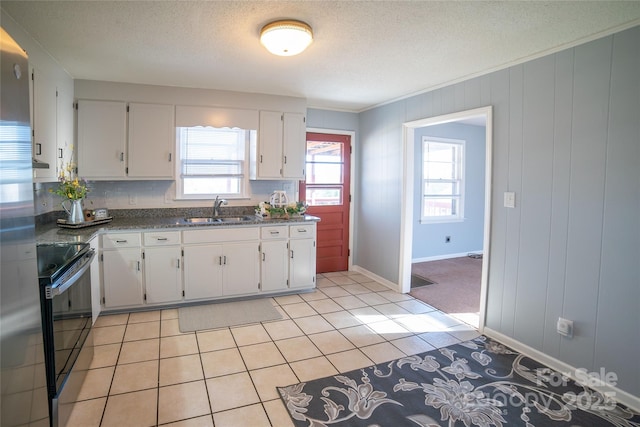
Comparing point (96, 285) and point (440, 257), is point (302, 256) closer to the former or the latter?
point (96, 285)

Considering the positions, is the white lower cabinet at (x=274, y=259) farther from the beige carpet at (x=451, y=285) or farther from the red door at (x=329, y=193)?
the beige carpet at (x=451, y=285)

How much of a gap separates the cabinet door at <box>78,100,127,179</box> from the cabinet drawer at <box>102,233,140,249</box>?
0.69 metres

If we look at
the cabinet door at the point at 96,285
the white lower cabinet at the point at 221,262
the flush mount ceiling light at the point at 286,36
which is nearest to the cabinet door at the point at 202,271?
the white lower cabinet at the point at 221,262

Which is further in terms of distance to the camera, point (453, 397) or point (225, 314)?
point (225, 314)

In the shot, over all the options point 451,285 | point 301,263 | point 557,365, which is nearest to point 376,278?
point 451,285

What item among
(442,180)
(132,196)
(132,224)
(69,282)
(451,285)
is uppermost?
(442,180)

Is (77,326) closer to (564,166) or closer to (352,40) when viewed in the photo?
(352,40)

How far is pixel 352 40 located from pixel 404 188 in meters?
2.14

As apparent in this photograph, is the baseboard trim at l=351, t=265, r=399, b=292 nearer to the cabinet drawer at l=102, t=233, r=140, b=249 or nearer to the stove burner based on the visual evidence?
the cabinet drawer at l=102, t=233, r=140, b=249

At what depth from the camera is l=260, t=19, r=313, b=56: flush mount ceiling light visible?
90.6 inches

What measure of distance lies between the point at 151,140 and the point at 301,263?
2.16 meters

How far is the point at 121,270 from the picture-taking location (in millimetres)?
3543

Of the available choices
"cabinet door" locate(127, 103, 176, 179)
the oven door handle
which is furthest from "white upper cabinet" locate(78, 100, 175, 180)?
the oven door handle

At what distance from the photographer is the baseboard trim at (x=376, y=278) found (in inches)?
180
